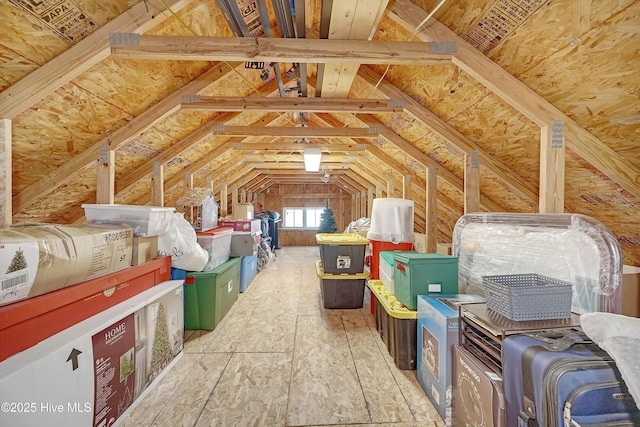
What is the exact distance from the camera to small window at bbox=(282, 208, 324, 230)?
36.4 ft

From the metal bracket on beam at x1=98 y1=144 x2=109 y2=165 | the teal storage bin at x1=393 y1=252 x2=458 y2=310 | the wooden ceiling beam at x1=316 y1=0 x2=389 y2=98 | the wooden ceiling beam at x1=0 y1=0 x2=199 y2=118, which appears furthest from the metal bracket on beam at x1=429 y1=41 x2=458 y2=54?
the metal bracket on beam at x1=98 y1=144 x2=109 y2=165

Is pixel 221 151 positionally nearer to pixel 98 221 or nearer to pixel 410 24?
pixel 98 221

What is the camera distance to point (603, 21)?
1.64m

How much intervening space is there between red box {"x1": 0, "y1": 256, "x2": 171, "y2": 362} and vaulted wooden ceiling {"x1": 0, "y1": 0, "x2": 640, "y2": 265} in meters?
1.04

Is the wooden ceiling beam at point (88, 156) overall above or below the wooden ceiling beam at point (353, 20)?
below

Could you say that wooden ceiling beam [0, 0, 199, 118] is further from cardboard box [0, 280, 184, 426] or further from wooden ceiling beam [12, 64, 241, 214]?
cardboard box [0, 280, 184, 426]

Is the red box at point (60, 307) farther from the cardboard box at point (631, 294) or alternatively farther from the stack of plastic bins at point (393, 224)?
the cardboard box at point (631, 294)

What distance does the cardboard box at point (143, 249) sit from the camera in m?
Result: 2.02

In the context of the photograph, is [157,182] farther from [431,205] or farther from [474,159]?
[474,159]

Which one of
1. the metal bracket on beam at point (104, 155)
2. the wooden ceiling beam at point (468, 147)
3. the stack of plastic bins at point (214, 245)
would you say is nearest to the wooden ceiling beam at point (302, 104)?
the wooden ceiling beam at point (468, 147)

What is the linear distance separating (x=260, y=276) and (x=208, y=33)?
3.94m

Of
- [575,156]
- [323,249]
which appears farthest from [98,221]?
[575,156]

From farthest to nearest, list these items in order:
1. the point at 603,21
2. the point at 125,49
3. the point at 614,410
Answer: the point at 125,49
the point at 603,21
the point at 614,410

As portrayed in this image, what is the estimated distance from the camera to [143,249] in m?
2.11
